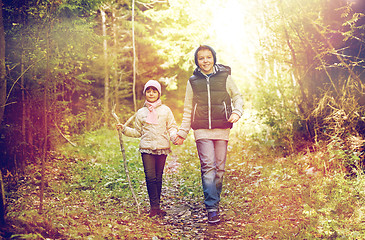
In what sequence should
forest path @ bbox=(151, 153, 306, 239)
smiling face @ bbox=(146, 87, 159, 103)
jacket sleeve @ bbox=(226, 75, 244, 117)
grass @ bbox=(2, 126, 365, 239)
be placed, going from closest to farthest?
grass @ bbox=(2, 126, 365, 239) < forest path @ bbox=(151, 153, 306, 239) < jacket sleeve @ bbox=(226, 75, 244, 117) < smiling face @ bbox=(146, 87, 159, 103)

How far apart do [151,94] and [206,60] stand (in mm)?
1038

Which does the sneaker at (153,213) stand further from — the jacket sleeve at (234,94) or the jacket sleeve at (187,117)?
the jacket sleeve at (234,94)

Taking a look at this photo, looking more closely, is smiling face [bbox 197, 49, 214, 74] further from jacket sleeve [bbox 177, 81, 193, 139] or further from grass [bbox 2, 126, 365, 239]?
grass [bbox 2, 126, 365, 239]

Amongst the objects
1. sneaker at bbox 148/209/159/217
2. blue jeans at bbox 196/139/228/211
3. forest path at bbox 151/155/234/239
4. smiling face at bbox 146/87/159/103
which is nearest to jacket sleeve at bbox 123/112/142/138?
smiling face at bbox 146/87/159/103

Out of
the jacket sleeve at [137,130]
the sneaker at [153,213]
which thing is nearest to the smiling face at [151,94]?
the jacket sleeve at [137,130]

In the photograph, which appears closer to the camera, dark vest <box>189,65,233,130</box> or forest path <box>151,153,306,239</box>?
forest path <box>151,153,306,239</box>

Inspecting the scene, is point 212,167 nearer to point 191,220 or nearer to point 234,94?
point 191,220

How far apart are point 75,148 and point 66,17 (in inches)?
144

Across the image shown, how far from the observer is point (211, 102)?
467 cm

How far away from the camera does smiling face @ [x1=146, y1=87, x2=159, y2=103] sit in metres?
4.99

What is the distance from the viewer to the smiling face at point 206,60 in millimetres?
4738

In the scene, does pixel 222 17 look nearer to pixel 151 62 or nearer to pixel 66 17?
pixel 151 62

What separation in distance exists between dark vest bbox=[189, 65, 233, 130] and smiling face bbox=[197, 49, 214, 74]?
11 cm

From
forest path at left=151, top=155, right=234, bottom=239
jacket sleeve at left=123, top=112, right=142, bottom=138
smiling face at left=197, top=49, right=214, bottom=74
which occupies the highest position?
smiling face at left=197, top=49, right=214, bottom=74
